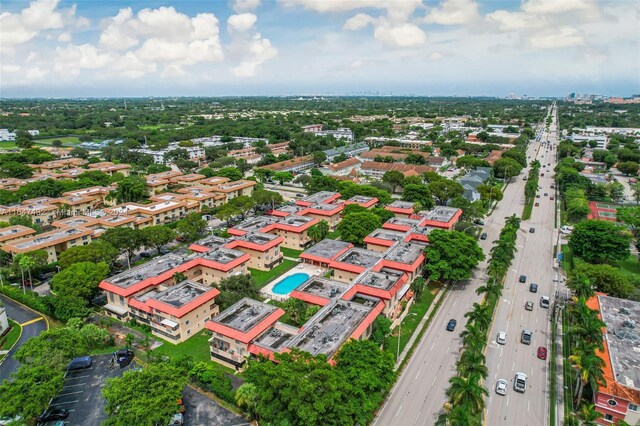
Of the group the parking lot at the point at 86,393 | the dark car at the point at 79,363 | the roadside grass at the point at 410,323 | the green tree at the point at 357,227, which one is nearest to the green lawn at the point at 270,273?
the green tree at the point at 357,227

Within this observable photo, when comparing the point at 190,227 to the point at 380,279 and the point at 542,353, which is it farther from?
the point at 542,353

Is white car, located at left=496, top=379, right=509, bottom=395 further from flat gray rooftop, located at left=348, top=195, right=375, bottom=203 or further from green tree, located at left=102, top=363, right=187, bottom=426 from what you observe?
flat gray rooftop, located at left=348, top=195, right=375, bottom=203

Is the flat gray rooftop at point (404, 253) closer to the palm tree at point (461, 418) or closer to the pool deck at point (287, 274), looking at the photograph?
the pool deck at point (287, 274)

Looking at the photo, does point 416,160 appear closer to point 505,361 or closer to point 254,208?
point 254,208

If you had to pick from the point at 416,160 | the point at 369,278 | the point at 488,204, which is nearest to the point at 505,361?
the point at 369,278

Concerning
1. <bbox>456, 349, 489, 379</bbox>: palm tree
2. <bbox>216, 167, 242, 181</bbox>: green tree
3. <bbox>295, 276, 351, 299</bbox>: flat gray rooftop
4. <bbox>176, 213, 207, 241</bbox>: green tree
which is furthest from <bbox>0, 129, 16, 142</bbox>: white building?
<bbox>456, 349, 489, 379</bbox>: palm tree

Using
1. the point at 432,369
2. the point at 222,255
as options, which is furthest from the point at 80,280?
the point at 432,369
